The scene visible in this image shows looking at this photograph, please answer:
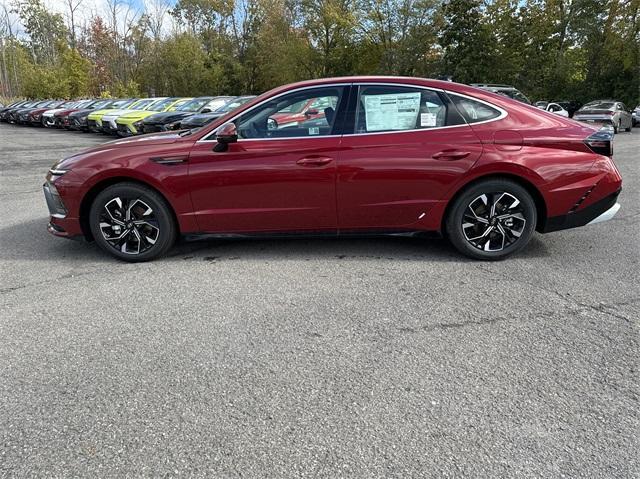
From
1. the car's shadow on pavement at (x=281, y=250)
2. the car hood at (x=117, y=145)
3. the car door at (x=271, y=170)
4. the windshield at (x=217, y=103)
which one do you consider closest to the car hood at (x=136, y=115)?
the windshield at (x=217, y=103)

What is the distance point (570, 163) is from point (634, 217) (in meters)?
2.38

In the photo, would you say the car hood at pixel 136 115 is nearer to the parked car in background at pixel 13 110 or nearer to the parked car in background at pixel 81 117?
the parked car in background at pixel 81 117

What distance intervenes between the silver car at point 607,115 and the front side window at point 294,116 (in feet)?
65.7

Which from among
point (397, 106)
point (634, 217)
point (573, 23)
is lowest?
point (634, 217)

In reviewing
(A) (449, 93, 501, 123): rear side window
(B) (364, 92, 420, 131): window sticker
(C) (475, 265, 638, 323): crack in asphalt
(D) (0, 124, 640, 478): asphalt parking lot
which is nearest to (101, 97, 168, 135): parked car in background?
(D) (0, 124, 640, 478): asphalt parking lot

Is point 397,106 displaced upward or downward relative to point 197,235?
upward

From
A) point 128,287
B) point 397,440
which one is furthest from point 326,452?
point 128,287

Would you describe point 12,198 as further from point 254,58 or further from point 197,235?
point 254,58

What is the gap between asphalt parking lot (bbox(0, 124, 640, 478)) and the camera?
2.16 m

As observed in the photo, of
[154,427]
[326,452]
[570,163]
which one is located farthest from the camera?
[570,163]

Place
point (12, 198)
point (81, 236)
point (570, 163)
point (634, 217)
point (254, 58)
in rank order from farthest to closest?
point (254, 58), point (12, 198), point (634, 217), point (81, 236), point (570, 163)

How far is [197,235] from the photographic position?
4594 millimetres

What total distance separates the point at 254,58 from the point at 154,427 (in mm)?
53401

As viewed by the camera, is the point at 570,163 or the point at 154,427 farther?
the point at 570,163
